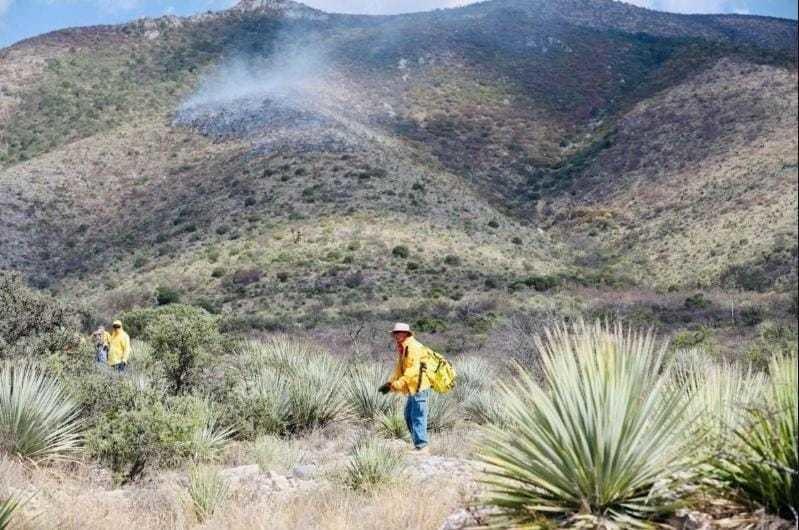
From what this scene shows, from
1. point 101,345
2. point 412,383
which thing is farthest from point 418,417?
point 101,345

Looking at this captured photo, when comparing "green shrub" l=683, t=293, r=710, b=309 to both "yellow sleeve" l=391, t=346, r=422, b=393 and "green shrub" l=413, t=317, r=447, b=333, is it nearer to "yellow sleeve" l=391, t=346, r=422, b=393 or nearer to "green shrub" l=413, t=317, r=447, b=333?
"green shrub" l=413, t=317, r=447, b=333

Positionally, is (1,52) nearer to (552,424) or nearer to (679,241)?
(679,241)

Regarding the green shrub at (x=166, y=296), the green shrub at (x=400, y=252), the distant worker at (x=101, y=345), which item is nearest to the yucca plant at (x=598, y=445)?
the distant worker at (x=101, y=345)

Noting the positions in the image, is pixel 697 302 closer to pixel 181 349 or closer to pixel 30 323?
pixel 181 349

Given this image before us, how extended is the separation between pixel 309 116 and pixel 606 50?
35.4m

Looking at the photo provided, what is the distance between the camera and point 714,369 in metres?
4.31

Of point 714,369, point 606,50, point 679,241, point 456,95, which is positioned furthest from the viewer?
point 606,50

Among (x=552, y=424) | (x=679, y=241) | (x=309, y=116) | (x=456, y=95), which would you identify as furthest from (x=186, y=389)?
(x=456, y=95)

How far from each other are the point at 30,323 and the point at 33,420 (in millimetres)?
5922

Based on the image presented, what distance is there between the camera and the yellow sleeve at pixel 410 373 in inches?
328

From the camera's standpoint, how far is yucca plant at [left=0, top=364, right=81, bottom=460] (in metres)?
8.02

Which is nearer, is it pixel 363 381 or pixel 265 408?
pixel 265 408

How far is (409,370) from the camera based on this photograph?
8383mm

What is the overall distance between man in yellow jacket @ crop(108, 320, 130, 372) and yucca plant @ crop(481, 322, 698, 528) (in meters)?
10.7
